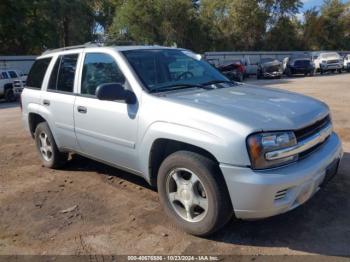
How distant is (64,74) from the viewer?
5.64 m

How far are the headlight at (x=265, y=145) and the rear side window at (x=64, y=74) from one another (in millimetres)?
2822

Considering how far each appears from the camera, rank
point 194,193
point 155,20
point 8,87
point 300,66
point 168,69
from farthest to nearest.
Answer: point 155,20
point 300,66
point 8,87
point 168,69
point 194,193

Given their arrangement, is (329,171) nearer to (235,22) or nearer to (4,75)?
(4,75)

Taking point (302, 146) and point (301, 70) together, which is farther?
point (301, 70)

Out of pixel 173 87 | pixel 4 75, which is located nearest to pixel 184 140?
pixel 173 87

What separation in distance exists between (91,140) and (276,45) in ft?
169

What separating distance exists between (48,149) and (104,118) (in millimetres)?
1935

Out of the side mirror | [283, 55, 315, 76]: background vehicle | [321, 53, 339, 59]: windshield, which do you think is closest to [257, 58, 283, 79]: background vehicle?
[283, 55, 315, 76]: background vehicle

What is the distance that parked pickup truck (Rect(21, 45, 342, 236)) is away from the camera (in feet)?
11.4

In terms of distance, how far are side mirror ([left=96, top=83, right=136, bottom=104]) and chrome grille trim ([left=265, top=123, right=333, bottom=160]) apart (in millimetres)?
1624

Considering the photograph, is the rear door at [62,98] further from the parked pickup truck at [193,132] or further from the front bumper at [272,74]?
the front bumper at [272,74]

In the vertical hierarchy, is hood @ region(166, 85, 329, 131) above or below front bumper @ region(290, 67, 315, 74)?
above

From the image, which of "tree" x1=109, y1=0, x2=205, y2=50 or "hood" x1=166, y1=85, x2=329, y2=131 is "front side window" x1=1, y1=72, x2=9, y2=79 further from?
"tree" x1=109, y1=0, x2=205, y2=50

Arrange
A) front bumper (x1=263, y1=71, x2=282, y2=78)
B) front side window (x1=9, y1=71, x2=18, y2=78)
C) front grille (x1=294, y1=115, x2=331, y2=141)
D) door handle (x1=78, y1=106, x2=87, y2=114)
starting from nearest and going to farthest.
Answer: front grille (x1=294, y1=115, x2=331, y2=141)
door handle (x1=78, y1=106, x2=87, y2=114)
front side window (x1=9, y1=71, x2=18, y2=78)
front bumper (x1=263, y1=71, x2=282, y2=78)
